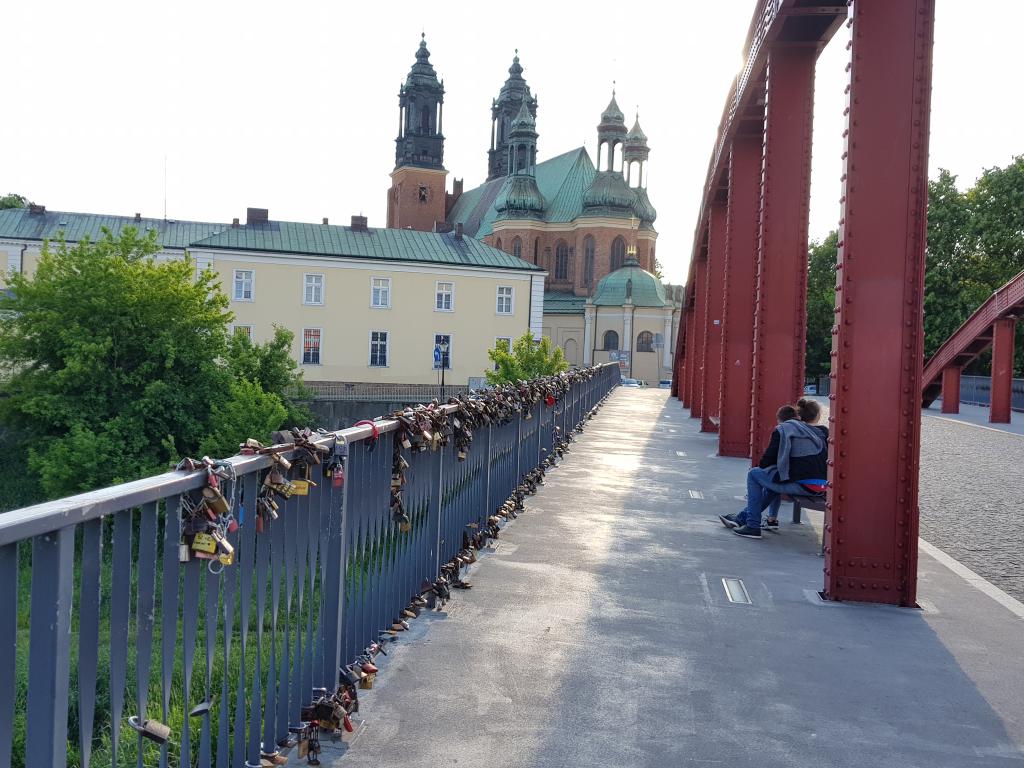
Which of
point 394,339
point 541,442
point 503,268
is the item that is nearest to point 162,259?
point 394,339

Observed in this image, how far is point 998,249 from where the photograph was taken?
5144 centimetres

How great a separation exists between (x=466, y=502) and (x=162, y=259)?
5996 cm

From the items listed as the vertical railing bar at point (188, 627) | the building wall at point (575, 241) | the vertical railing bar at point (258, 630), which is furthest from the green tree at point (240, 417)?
the building wall at point (575, 241)

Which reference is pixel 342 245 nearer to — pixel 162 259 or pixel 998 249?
pixel 162 259

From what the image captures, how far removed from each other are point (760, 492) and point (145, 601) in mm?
6584

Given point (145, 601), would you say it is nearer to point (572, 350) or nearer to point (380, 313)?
point (380, 313)

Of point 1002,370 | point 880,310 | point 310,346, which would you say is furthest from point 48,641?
point 310,346

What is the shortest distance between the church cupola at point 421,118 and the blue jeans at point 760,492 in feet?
273

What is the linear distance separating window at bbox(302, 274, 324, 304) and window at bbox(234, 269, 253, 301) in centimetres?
296

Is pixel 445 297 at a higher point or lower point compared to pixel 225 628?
higher

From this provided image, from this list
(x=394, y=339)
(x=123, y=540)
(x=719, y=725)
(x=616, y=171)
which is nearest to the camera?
(x=123, y=540)

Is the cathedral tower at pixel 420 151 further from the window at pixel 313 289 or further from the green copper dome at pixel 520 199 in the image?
the window at pixel 313 289

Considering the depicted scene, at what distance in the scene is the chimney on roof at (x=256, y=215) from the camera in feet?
194

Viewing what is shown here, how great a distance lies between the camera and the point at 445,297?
197ft
